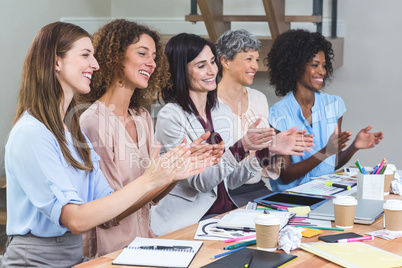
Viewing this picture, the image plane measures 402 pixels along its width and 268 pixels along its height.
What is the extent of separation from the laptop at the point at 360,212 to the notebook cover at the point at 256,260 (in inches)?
16.4

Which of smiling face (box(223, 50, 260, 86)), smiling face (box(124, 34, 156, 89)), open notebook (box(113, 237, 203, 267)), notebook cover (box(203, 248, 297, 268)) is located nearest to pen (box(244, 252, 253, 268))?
notebook cover (box(203, 248, 297, 268))

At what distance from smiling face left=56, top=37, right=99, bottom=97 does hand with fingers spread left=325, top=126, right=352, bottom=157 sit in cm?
158

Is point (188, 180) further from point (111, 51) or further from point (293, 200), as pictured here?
point (111, 51)

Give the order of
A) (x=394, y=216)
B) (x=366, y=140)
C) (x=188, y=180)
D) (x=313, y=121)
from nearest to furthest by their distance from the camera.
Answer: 1. (x=394, y=216)
2. (x=188, y=180)
3. (x=366, y=140)
4. (x=313, y=121)

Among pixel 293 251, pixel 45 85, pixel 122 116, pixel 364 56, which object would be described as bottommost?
pixel 293 251

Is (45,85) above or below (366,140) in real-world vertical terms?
above

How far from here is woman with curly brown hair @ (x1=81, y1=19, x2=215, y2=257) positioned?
201cm

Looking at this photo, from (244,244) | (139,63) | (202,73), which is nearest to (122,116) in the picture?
(139,63)

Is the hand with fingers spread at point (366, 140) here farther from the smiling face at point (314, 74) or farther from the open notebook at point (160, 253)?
the open notebook at point (160, 253)

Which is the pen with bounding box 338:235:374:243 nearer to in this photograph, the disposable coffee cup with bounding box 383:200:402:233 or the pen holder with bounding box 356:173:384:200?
the disposable coffee cup with bounding box 383:200:402:233

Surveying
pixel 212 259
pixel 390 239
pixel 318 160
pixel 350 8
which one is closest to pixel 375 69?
pixel 350 8

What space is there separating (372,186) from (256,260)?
89 cm

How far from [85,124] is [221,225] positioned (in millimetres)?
695

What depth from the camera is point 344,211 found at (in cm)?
170
